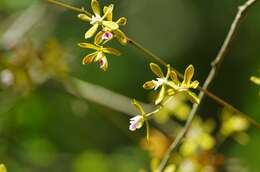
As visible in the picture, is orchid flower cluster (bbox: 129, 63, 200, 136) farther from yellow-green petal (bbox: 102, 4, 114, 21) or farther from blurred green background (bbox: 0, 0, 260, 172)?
blurred green background (bbox: 0, 0, 260, 172)

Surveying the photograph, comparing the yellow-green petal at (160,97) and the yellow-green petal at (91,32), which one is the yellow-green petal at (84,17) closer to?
the yellow-green petal at (91,32)

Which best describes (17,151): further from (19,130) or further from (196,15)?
(196,15)

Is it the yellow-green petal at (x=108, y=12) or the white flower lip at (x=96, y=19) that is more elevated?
the yellow-green petal at (x=108, y=12)

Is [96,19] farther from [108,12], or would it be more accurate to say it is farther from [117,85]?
[117,85]

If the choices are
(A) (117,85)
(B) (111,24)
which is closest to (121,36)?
(B) (111,24)

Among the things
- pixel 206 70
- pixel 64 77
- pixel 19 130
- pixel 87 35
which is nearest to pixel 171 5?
pixel 206 70

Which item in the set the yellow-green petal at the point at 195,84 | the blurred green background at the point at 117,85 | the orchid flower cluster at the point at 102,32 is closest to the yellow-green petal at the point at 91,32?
the orchid flower cluster at the point at 102,32

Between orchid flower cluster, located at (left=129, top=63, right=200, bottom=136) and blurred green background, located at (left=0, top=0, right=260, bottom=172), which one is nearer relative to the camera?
orchid flower cluster, located at (left=129, top=63, right=200, bottom=136)

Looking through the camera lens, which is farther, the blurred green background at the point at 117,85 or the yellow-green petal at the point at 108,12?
the blurred green background at the point at 117,85

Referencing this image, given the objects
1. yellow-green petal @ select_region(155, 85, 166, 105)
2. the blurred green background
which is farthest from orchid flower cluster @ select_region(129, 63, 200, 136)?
the blurred green background
